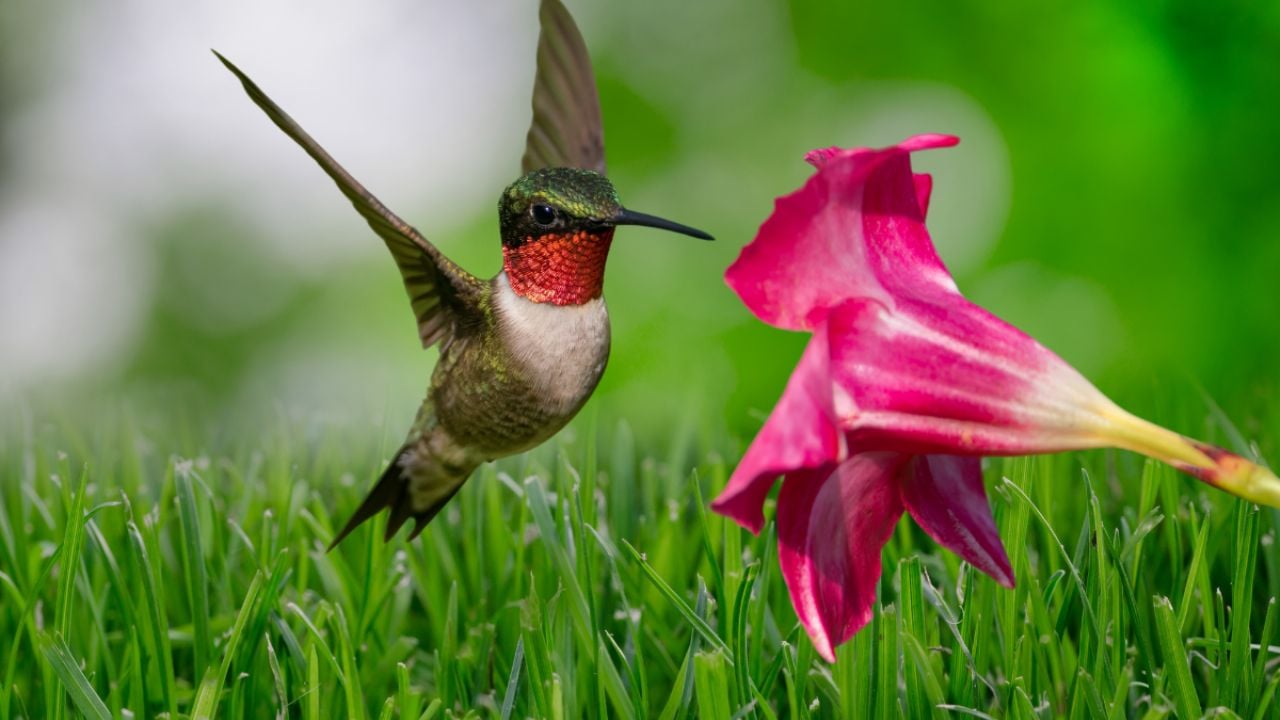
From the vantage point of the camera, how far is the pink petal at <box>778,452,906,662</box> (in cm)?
89

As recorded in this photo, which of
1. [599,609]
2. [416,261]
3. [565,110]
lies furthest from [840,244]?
[599,609]

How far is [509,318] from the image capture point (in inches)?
42.1

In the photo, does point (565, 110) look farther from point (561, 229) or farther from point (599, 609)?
point (599, 609)

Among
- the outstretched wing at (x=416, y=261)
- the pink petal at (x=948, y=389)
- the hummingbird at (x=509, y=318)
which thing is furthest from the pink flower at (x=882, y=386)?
the outstretched wing at (x=416, y=261)

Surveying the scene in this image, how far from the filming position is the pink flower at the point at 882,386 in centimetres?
82

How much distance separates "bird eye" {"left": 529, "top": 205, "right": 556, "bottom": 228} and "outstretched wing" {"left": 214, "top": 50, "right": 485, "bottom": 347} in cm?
10

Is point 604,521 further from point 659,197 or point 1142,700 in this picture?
point 659,197

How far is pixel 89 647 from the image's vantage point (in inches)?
59.4

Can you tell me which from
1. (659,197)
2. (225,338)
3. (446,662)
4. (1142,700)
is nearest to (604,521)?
(446,662)

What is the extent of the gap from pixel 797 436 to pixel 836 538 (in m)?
0.21

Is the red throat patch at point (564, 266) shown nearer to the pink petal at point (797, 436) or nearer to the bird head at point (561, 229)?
the bird head at point (561, 229)

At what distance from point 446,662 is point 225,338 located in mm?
3697

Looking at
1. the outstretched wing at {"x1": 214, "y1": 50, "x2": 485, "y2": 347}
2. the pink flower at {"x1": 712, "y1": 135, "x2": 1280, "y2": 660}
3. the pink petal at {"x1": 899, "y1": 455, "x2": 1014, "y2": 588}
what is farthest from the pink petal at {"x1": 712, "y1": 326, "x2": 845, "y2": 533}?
the outstretched wing at {"x1": 214, "y1": 50, "x2": 485, "y2": 347}

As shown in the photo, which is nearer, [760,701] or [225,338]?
[760,701]
